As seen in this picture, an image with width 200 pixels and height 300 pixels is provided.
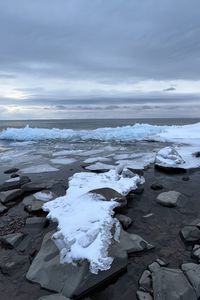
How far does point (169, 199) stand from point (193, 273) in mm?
2883

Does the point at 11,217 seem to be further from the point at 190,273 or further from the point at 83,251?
the point at 190,273

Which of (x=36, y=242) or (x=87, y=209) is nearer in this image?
(x=36, y=242)

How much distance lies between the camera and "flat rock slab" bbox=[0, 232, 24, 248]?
16.6ft

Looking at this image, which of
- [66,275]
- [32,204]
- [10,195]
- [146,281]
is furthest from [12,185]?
[146,281]

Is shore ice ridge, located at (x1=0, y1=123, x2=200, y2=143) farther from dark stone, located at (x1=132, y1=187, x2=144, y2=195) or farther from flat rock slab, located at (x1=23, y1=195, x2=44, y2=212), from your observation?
flat rock slab, located at (x1=23, y1=195, x2=44, y2=212)

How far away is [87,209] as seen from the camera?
5.60m

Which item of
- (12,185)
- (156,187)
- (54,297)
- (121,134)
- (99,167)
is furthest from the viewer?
(121,134)

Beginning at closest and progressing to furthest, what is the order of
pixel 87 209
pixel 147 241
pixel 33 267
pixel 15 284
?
pixel 15 284, pixel 33 267, pixel 147 241, pixel 87 209

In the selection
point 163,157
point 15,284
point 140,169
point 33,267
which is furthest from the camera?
point 163,157

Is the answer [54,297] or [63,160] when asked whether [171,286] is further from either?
[63,160]

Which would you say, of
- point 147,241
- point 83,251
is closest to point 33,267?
point 83,251

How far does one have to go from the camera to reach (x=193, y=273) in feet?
12.9

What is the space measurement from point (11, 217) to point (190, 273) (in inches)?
154

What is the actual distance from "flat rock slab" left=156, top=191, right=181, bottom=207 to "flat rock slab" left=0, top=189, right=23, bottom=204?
357 cm
